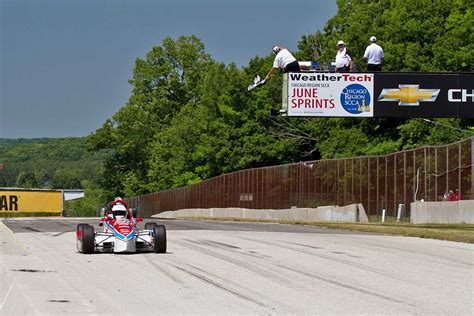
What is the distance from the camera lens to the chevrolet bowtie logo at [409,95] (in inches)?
1323

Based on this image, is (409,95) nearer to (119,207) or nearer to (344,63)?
(344,63)

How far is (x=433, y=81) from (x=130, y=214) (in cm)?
1609

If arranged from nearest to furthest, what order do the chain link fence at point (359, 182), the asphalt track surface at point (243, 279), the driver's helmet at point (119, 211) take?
the asphalt track surface at point (243, 279) → the driver's helmet at point (119, 211) → the chain link fence at point (359, 182)

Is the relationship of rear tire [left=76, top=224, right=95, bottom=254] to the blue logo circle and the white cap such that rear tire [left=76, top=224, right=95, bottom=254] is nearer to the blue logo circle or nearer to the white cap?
the white cap

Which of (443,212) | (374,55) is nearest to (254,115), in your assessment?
(443,212)

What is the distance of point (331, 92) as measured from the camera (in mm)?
33500

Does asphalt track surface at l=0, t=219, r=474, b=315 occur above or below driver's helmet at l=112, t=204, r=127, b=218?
below

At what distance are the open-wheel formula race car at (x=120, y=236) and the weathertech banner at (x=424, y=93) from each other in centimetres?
1451

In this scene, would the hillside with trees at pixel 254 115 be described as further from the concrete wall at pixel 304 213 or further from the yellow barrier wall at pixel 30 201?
the yellow barrier wall at pixel 30 201

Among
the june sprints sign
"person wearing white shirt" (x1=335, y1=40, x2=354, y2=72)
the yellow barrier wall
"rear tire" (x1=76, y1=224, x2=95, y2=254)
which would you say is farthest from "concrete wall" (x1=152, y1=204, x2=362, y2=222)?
the yellow barrier wall

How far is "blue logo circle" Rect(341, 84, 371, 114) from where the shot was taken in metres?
33.3

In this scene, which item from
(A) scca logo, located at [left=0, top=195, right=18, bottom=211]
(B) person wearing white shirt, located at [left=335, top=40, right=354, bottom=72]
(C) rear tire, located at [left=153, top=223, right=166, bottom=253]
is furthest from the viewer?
(A) scca logo, located at [left=0, top=195, right=18, bottom=211]

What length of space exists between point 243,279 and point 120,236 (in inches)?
212

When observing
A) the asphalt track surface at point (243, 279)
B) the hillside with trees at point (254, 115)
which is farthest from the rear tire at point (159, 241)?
the hillside with trees at point (254, 115)
